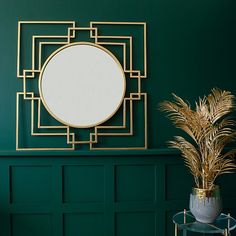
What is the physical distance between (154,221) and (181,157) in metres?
0.52

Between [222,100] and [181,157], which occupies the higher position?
[222,100]

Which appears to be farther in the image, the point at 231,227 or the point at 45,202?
the point at 45,202

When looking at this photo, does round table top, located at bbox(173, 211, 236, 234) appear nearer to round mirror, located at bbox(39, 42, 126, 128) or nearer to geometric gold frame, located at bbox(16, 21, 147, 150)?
geometric gold frame, located at bbox(16, 21, 147, 150)

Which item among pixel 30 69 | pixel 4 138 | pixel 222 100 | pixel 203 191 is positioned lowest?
pixel 203 191

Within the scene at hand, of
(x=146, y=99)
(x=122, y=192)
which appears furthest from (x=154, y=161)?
(x=146, y=99)

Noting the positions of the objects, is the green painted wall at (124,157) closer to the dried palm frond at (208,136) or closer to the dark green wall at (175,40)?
the dark green wall at (175,40)

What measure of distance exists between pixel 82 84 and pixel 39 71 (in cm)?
32

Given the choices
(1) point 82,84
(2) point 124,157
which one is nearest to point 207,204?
(2) point 124,157

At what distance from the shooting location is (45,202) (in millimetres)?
2029

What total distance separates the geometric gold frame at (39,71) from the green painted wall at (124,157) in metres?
0.05

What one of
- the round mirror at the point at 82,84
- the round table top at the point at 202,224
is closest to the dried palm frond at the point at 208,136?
the round table top at the point at 202,224

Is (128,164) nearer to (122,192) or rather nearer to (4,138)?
(122,192)

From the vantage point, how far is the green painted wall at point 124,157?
6.63ft

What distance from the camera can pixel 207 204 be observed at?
1700 mm
